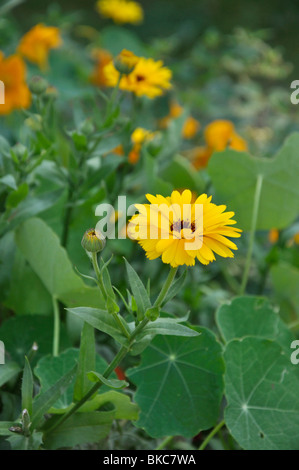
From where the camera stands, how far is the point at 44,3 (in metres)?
2.06

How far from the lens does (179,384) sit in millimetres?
660

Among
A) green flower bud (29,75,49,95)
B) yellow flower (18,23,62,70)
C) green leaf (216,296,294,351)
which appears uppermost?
yellow flower (18,23,62,70)

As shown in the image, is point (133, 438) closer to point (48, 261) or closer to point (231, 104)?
point (48, 261)

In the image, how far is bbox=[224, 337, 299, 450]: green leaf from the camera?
62 centimetres

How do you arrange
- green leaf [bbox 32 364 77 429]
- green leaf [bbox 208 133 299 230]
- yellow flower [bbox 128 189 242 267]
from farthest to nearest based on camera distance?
1. green leaf [bbox 208 133 299 230]
2. green leaf [bbox 32 364 77 429]
3. yellow flower [bbox 128 189 242 267]

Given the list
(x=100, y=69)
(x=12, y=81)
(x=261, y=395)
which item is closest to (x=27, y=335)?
(x=261, y=395)

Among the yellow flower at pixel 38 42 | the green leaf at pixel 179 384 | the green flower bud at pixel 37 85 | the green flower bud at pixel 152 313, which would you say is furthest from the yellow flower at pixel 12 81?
the green flower bud at pixel 152 313

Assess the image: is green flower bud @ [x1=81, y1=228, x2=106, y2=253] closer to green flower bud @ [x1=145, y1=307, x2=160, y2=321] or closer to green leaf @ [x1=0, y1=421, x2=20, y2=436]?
green flower bud @ [x1=145, y1=307, x2=160, y2=321]

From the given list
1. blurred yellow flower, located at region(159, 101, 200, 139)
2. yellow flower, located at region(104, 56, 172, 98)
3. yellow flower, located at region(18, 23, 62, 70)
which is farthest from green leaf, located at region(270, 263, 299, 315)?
yellow flower, located at region(18, 23, 62, 70)

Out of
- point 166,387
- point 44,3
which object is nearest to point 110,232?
point 166,387

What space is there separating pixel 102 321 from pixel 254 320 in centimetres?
27

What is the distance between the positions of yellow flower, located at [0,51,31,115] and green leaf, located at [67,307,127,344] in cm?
70

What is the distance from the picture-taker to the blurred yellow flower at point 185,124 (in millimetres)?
1361

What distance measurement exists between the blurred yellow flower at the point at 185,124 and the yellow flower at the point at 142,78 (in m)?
0.51
